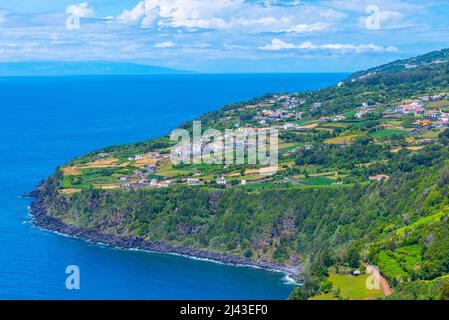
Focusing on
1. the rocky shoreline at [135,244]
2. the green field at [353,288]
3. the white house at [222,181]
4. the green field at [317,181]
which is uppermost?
the green field at [353,288]

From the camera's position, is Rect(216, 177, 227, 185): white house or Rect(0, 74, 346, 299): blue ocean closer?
Rect(0, 74, 346, 299): blue ocean

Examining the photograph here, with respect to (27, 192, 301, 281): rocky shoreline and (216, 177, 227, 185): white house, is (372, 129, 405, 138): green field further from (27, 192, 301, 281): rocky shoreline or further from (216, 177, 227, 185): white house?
(27, 192, 301, 281): rocky shoreline

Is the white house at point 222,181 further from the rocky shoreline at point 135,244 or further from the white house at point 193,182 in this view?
the rocky shoreline at point 135,244

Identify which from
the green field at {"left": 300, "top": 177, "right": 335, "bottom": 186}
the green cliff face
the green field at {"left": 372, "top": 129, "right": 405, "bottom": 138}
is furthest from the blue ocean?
the green field at {"left": 372, "top": 129, "right": 405, "bottom": 138}

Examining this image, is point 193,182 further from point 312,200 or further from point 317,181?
A: point 312,200

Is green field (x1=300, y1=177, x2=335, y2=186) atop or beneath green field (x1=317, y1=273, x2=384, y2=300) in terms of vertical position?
beneath

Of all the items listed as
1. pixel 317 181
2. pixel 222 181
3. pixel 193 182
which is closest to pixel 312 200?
pixel 317 181

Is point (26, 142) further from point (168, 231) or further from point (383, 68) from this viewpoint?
point (383, 68)

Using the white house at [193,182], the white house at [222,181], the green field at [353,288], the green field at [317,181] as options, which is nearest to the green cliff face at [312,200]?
the green field at [317,181]
